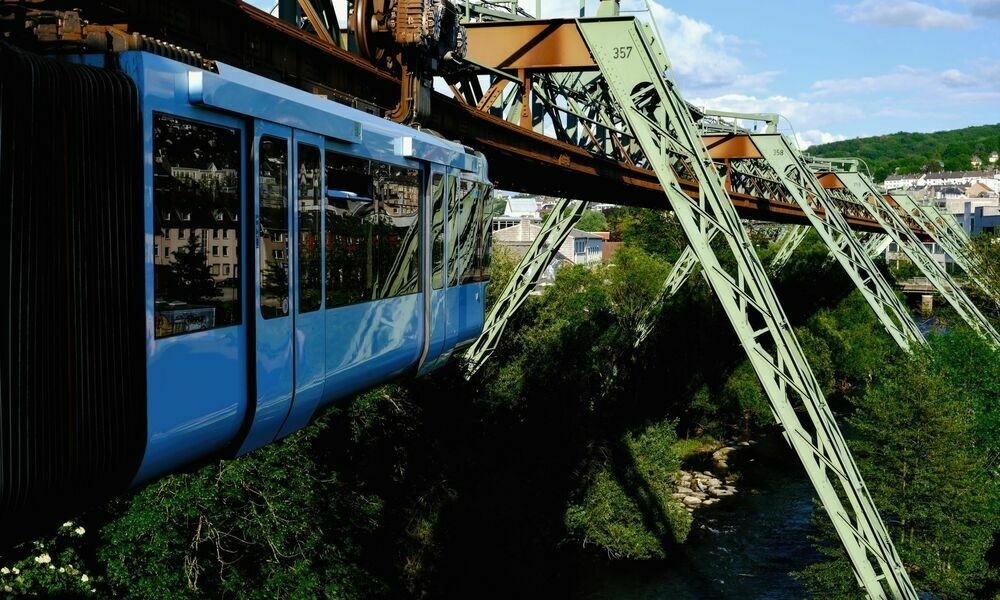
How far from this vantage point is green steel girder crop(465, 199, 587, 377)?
88.5 feet

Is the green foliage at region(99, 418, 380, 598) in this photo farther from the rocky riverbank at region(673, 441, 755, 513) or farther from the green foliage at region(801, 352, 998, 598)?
the rocky riverbank at region(673, 441, 755, 513)

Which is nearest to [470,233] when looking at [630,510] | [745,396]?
[630,510]

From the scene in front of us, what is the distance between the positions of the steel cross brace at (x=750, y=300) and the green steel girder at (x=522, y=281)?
10566mm

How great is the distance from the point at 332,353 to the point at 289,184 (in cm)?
142

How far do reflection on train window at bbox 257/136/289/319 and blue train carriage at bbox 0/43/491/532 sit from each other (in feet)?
0.05

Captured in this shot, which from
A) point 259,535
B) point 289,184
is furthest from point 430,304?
point 259,535

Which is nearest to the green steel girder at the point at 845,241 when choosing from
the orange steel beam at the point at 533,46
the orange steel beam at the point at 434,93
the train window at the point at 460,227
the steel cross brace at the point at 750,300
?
the orange steel beam at the point at 434,93

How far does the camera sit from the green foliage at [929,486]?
20703 millimetres

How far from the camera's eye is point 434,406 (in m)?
25.4

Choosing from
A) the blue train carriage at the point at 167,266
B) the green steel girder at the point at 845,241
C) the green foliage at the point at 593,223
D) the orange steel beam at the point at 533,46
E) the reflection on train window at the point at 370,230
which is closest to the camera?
the blue train carriage at the point at 167,266

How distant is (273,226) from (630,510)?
2365 cm

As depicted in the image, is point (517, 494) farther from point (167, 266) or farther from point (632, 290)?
point (167, 266)

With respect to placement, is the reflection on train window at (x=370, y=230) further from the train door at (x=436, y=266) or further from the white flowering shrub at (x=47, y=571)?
the white flowering shrub at (x=47, y=571)

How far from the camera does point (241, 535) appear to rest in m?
16.7
